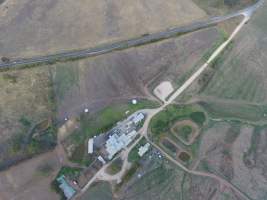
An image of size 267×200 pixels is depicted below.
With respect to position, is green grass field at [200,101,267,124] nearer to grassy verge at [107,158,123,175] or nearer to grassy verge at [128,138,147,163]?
grassy verge at [128,138,147,163]

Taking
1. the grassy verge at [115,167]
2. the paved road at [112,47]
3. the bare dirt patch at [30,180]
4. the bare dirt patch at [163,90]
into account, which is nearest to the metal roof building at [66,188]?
the bare dirt patch at [30,180]

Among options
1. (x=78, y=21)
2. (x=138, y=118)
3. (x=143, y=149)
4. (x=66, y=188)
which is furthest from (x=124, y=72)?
(x=66, y=188)

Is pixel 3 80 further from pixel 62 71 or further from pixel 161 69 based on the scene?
pixel 161 69

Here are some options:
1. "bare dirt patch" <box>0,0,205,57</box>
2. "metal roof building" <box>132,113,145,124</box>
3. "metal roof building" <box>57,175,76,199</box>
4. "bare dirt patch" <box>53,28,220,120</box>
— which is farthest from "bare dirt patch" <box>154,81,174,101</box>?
"metal roof building" <box>57,175,76,199</box>

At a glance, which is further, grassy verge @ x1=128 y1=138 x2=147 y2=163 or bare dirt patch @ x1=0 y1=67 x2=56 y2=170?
grassy verge @ x1=128 y1=138 x2=147 y2=163

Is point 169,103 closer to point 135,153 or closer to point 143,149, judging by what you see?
point 143,149

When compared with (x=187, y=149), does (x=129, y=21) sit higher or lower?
higher


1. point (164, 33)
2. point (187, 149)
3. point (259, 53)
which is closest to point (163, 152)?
point (187, 149)
